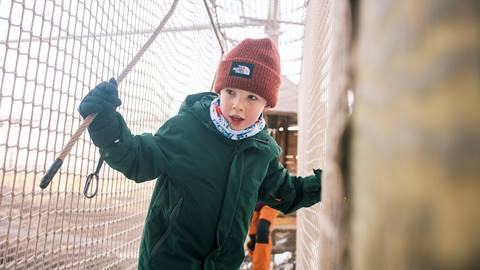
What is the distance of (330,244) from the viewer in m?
0.17

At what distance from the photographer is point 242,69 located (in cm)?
111

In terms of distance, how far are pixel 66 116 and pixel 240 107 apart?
47cm

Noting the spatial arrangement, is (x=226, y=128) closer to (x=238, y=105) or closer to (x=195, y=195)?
(x=238, y=105)

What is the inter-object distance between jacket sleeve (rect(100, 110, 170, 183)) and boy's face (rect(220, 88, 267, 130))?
0.19 m

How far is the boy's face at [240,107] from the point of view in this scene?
3.35ft

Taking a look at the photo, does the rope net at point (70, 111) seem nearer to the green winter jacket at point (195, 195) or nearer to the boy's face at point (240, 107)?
the green winter jacket at point (195, 195)

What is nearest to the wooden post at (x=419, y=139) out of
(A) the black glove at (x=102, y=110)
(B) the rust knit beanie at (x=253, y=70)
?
(A) the black glove at (x=102, y=110)

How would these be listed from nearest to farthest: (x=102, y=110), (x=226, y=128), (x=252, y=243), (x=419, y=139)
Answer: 1. (x=419, y=139)
2. (x=102, y=110)
3. (x=226, y=128)
4. (x=252, y=243)

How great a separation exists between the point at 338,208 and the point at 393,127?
51 mm

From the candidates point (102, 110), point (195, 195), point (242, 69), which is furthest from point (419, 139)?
point (242, 69)

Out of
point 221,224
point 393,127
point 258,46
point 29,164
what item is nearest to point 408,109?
point 393,127

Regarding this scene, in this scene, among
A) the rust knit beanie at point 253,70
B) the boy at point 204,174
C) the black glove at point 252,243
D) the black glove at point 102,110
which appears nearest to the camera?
the black glove at point 102,110

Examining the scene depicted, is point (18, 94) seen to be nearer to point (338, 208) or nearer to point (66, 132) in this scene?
point (66, 132)

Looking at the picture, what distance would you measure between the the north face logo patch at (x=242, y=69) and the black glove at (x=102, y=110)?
0.39 m
